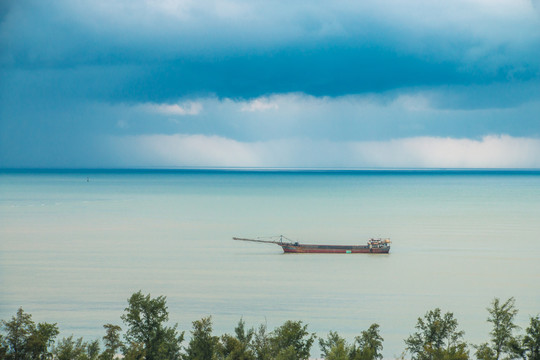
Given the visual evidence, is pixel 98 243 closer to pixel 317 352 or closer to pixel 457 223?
pixel 317 352

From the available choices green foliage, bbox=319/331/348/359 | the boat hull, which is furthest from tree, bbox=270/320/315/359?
the boat hull

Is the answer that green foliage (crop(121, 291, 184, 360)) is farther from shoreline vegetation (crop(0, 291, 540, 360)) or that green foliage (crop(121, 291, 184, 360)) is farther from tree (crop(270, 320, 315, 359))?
tree (crop(270, 320, 315, 359))

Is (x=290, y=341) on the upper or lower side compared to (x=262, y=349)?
upper

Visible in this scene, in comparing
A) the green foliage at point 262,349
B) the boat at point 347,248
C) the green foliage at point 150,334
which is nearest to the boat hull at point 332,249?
the boat at point 347,248

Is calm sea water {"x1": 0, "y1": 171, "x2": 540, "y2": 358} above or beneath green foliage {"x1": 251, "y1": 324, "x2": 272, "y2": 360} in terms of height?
above

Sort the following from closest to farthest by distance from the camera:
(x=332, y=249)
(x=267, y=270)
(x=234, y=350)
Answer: (x=234, y=350) → (x=267, y=270) → (x=332, y=249)

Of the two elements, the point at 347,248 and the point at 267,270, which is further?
the point at 347,248

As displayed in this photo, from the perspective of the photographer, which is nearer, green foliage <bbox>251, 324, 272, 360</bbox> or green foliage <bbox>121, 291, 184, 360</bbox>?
green foliage <bbox>251, 324, 272, 360</bbox>

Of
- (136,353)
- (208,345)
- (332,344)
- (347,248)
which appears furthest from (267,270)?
(136,353)

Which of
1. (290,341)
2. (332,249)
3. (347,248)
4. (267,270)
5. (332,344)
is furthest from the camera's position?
(347,248)

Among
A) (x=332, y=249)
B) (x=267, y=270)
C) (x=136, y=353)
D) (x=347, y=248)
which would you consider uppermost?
(x=347, y=248)

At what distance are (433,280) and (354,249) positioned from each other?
62.0 feet

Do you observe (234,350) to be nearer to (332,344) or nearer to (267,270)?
(332,344)

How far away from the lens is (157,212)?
453 ft
